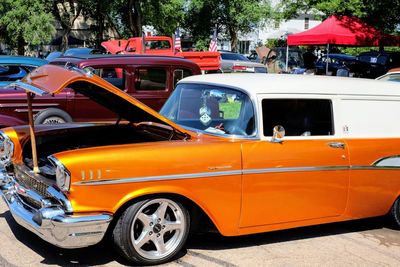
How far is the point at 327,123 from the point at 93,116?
5.32 metres

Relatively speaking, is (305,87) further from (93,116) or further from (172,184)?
(93,116)

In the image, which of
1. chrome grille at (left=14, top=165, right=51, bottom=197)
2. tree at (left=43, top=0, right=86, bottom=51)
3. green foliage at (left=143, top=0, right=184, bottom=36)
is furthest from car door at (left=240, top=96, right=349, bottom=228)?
tree at (left=43, top=0, right=86, bottom=51)

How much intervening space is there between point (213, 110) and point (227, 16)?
3926 cm

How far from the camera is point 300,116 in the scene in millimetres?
4828

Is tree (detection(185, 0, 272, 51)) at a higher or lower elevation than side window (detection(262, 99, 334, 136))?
higher

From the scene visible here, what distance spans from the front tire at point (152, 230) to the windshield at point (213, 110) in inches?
34.1

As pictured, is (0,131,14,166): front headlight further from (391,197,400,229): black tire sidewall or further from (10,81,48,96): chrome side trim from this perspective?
(391,197,400,229): black tire sidewall

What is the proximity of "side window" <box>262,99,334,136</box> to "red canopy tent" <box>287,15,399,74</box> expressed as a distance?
1272 centimetres

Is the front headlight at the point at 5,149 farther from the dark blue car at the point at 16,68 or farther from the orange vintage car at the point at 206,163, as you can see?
the dark blue car at the point at 16,68

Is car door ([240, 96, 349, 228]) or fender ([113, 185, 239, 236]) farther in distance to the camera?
car door ([240, 96, 349, 228])

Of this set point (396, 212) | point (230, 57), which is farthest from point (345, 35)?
point (396, 212)

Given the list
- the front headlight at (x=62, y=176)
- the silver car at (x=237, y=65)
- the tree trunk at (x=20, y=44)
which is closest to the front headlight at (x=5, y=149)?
the front headlight at (x=62, y=176)

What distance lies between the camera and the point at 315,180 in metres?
4.68

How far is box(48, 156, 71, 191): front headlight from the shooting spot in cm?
378
